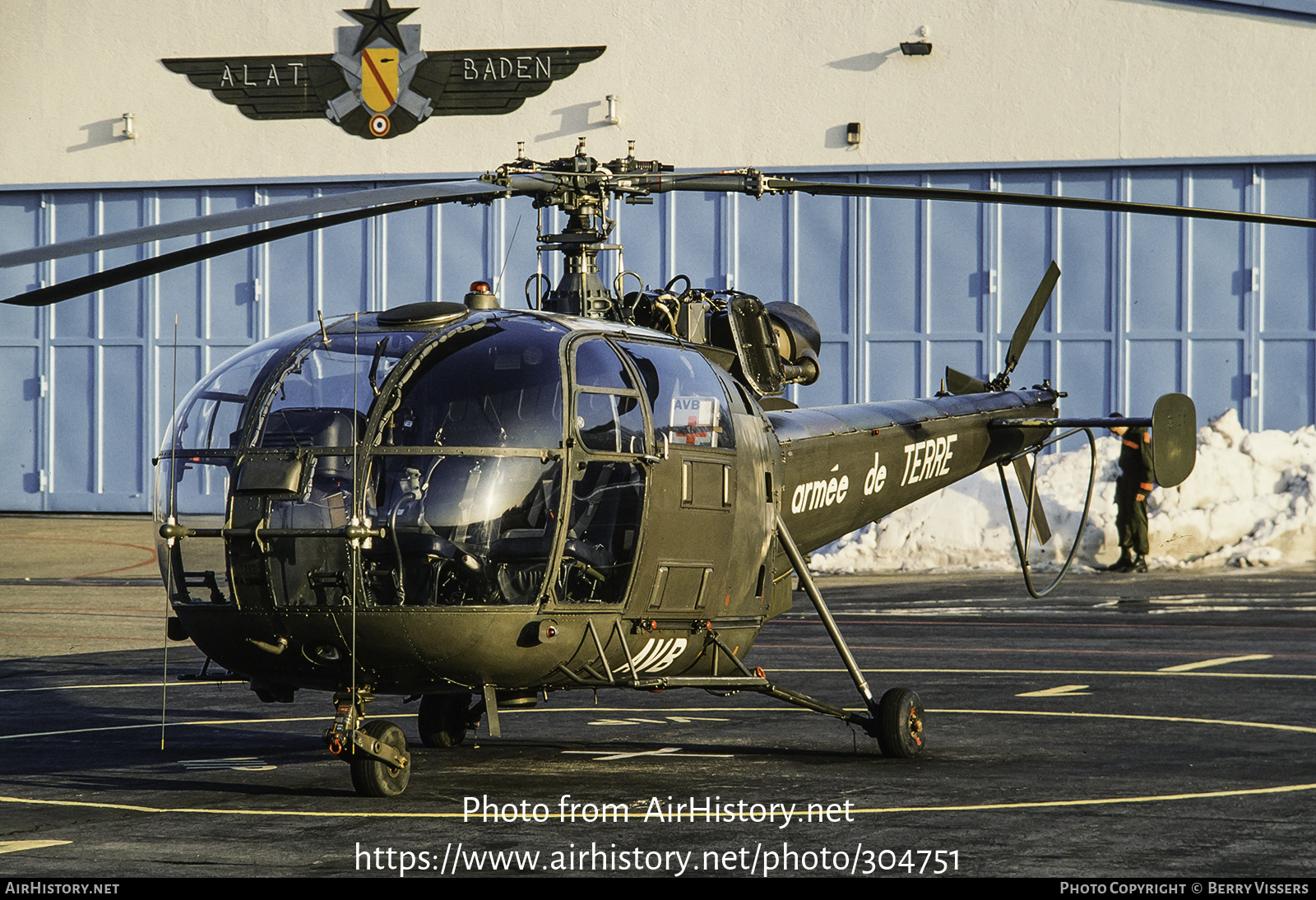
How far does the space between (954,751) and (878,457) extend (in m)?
2.63

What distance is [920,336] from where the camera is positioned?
1145 inches

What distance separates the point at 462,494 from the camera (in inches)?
312

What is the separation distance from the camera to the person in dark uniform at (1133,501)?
2448cm

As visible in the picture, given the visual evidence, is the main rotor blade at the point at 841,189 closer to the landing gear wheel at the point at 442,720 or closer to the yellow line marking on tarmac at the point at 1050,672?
the landing gear wheel at the point at 442,720

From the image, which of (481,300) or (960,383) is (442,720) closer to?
(481,300)

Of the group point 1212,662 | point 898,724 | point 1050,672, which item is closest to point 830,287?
point 1212,662

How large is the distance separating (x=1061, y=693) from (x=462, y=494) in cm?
684

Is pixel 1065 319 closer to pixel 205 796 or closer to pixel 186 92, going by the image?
pixel 186 92

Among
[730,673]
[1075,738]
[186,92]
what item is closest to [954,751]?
[1075,738]

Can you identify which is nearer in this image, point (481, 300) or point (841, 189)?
point (481, 300)

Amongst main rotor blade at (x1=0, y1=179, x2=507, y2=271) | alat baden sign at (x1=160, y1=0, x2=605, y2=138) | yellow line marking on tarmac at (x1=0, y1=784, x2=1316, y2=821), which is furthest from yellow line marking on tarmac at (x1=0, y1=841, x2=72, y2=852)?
alat baden sign at (x1=160, y1=0, x2=605, y2=138)

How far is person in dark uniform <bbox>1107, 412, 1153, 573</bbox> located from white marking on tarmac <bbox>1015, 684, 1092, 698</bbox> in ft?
38.6

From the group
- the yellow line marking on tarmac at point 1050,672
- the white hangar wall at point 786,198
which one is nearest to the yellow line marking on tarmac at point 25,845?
A: the yellow line marking on tarmac at point 1050,672

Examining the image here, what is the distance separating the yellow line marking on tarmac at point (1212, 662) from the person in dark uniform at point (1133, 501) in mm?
9522
